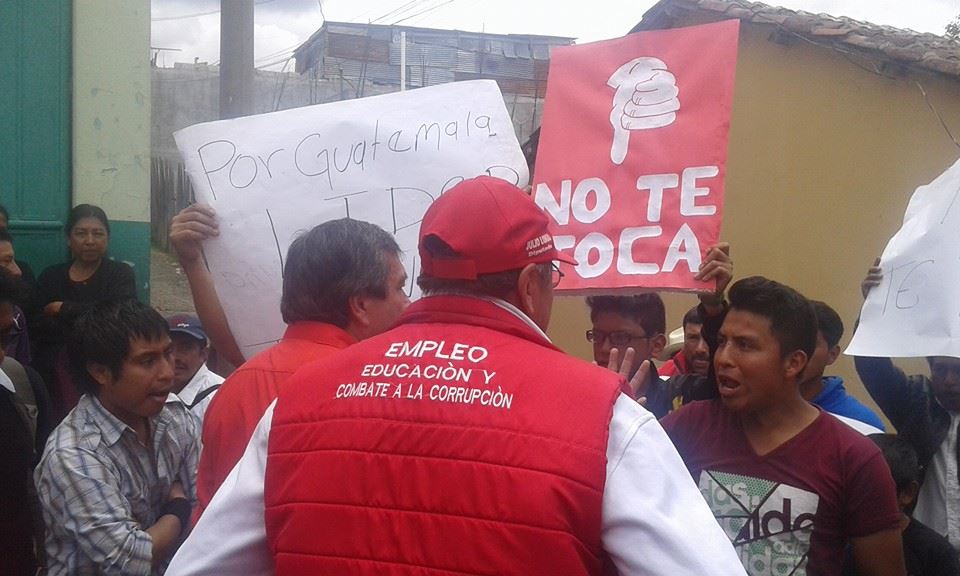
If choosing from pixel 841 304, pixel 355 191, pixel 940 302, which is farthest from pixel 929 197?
pixel 841 304

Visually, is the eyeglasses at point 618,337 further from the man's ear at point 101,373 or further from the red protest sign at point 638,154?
the man's ear at point 101,373

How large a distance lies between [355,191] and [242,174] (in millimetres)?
366

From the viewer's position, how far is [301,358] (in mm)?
2439

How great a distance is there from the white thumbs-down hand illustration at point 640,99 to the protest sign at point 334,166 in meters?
0.33

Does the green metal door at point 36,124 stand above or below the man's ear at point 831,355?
above

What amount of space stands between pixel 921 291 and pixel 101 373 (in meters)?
2.61

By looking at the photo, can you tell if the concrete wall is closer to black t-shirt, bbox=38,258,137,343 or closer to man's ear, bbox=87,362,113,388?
black t-shirt, bbox=38,258,137,343

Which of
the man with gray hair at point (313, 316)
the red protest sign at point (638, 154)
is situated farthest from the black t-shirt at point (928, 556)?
the man with gray hair at point (313, 316)

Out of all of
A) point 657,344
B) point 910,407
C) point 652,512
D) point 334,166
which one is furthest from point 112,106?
point 652,512

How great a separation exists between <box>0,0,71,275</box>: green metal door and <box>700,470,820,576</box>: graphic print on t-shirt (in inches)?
192

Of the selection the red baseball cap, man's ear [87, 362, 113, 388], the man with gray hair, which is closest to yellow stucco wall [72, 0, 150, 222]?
man's ear [87, 362, 113, 388]

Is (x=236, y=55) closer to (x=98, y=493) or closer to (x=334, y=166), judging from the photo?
(x=334, y=166)

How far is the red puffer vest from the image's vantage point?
1527 millimetres

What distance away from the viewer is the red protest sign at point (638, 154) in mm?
3123
